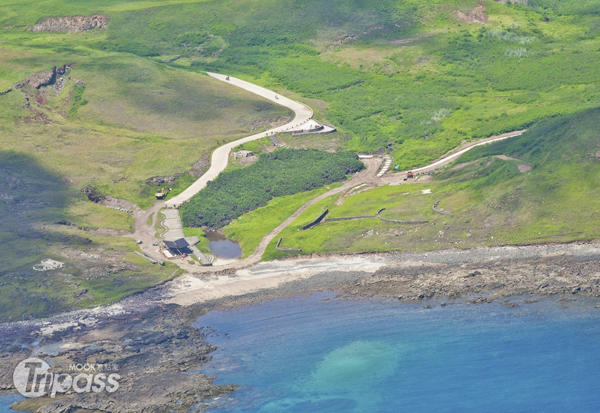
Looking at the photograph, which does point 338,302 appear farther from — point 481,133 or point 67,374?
point 481,133

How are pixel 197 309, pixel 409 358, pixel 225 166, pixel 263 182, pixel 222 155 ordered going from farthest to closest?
pixel 222 155 < pixel 225 166 < pixel 263 182 < pixel 197 309 < pixel 409 358

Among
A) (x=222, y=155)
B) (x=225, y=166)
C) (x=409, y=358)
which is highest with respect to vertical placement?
(x=222, y=155)

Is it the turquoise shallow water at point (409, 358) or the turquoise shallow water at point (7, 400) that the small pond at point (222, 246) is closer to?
the turquoise shallow water at point (409, 358)

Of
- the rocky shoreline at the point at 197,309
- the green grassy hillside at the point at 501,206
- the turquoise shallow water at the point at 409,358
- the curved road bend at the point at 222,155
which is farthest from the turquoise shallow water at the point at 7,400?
the curved road bend at the point at 222,155

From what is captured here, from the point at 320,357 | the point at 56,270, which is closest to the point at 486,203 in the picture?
the point at 320,357

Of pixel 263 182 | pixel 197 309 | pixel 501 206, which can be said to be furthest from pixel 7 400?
pixel 501 206

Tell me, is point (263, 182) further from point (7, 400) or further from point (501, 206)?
point (7, 400)
